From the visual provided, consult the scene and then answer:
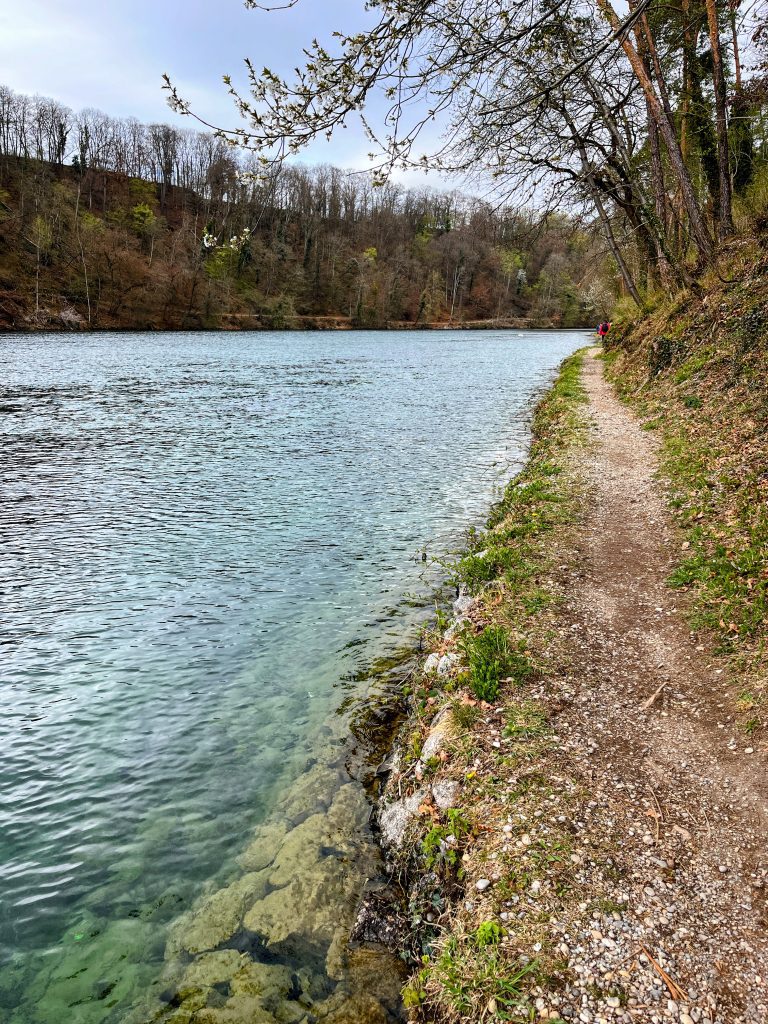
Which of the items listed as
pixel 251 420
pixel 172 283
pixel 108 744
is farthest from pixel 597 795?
pixel 172 283

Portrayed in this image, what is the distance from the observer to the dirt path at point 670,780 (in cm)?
294

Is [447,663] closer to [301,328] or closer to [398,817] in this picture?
[398,817]

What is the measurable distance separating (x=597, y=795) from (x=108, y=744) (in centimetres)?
446

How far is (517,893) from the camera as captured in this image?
339 cm

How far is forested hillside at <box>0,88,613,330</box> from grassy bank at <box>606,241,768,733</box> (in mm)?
10530

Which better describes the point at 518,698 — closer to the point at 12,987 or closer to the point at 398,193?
the point at 12,987

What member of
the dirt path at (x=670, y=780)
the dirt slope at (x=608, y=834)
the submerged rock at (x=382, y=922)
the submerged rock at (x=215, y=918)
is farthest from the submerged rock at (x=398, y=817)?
the dirt path at (x=670, y=780)

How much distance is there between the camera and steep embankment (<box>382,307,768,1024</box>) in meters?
2.97

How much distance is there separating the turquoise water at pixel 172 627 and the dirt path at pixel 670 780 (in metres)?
2.49

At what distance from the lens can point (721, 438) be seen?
10508 millimetres

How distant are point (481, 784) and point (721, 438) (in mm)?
8830

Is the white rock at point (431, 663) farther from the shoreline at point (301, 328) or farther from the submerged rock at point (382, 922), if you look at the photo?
the shoreline at point (301, 328)

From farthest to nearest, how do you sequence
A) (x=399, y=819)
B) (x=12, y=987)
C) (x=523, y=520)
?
(x=523, y=520) < (x=399, y=819) < (x=12, y=987)

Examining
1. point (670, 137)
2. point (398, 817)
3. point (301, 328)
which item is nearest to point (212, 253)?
point (301, 328)
